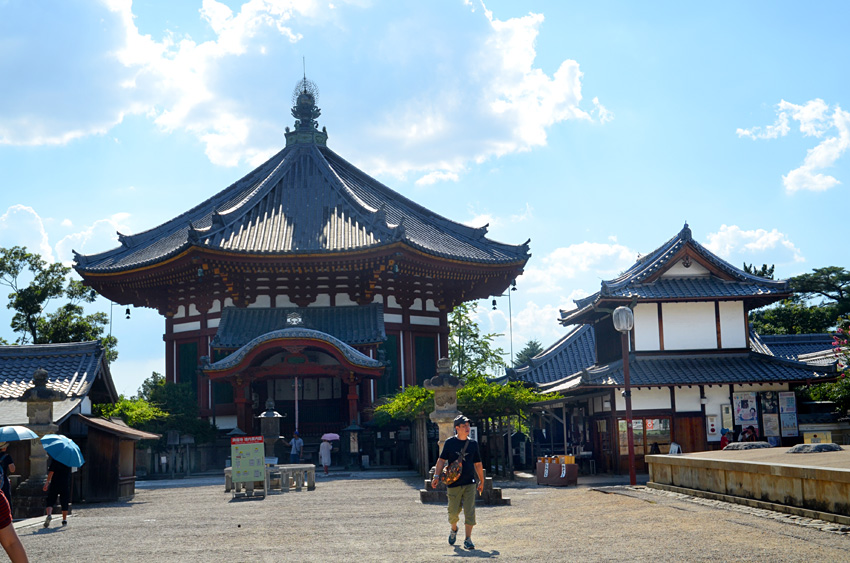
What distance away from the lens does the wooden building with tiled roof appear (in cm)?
2908

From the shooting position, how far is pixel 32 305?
4281 centimetres

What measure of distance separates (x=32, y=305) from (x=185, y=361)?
10.7m

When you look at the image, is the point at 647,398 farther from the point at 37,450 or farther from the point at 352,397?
the point at 37,450

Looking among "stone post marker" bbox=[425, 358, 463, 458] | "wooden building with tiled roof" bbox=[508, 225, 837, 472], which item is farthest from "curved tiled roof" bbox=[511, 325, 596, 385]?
"stone post marker" bbox=[425, 358, 463, 458]

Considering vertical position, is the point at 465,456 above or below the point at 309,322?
below

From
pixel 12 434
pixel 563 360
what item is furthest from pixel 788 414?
pixel 12 434

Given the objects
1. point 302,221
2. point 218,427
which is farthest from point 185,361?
point 302,221

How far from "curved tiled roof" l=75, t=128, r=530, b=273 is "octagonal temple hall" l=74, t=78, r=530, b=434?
3.7 inches

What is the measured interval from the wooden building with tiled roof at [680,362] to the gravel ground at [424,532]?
8967mm

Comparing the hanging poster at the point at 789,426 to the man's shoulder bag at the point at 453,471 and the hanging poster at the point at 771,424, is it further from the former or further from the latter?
the man's shoulder bag at the point at 453,471

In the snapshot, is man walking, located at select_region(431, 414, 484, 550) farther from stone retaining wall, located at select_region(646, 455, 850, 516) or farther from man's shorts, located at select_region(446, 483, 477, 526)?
stone retaining wall, located at select_region(646, 455, 850, 516)

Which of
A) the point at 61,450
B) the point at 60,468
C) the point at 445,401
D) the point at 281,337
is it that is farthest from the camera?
the point at 281,337

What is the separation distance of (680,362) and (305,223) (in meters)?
16.8

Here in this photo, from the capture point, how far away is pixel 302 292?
121ft
